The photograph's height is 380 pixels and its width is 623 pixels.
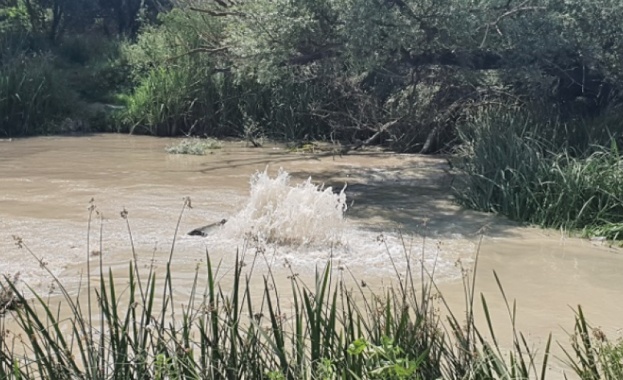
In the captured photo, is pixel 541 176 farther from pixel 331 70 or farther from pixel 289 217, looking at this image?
pixel 331 70

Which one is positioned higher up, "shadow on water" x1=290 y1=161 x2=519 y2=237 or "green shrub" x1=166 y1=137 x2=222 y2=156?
"green shrub" x1=166 y1=137 x2=222 y2=156

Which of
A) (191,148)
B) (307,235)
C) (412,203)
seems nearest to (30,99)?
(191,148)

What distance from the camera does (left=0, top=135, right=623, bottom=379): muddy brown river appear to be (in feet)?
22.9

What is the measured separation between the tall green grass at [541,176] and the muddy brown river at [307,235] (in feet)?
1.12

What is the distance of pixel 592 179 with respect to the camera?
9.61 m

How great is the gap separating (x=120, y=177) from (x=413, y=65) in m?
4.93

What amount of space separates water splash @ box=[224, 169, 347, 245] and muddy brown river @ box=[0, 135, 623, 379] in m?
0.01

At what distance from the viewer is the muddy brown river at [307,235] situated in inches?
274

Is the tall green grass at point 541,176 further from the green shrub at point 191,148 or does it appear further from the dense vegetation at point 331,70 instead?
the green shrub at point 191,148

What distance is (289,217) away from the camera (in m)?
8.38

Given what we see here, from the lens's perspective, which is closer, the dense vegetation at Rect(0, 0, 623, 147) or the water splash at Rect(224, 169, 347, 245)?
the water splash at Rect(224, 169, 347, 245)

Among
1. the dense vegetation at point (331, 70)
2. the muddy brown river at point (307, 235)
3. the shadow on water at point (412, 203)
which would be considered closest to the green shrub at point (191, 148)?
the dense vegetation at point (331, 70)

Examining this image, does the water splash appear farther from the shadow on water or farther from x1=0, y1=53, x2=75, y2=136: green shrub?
x1=0, y1=53, x2=75, y2=136: green shrub

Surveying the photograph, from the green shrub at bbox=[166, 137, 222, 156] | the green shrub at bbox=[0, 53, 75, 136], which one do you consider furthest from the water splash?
the green shrub at bbox=[0, 53, 75, 136]
